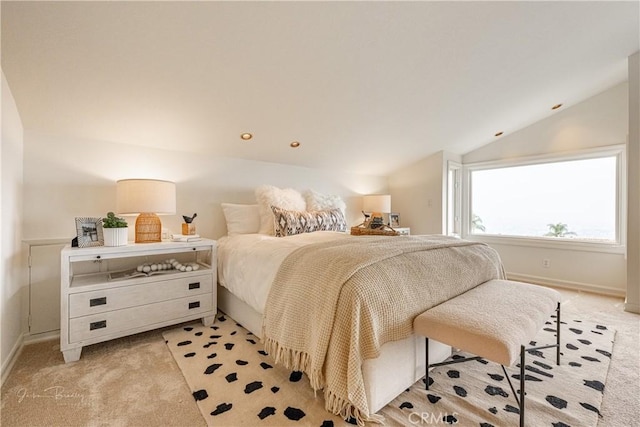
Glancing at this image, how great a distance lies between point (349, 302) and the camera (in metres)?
1.24

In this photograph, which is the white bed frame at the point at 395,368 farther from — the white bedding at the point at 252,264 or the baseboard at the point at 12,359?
the baseboard at the point at 12,359

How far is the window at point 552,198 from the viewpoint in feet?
11.1

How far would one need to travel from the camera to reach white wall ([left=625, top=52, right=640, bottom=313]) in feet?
8.96

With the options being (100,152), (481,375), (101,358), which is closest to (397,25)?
(481,375)

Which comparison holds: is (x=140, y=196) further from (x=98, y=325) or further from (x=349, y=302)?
(x=349, y=302)

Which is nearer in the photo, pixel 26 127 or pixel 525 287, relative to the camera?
pixel 525 287

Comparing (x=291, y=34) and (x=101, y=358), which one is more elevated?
(x=291, y=34)

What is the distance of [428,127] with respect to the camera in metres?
3.39

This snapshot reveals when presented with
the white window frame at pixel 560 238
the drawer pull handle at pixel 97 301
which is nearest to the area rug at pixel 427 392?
the drawer pull handle at pixel 97 301

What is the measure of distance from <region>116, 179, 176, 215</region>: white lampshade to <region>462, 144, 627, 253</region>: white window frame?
169 inches

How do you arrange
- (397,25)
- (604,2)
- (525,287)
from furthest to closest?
(604,2) → (397,25) → (525,287)

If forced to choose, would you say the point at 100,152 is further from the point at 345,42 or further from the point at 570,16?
the point at 570,16

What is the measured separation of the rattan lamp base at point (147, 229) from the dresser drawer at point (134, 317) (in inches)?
21.0

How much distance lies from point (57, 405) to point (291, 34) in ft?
7.85
